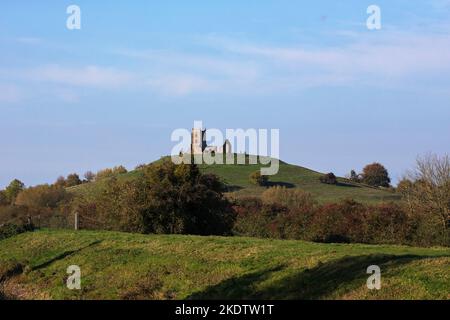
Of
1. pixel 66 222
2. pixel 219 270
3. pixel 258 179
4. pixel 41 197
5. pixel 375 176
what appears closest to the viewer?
pixel 219 270

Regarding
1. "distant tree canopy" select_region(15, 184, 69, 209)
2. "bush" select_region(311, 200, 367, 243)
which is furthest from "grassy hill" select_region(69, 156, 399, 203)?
"bush" select_region(311, 200, 367, 243)

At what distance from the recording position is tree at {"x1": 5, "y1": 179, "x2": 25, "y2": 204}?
369ft

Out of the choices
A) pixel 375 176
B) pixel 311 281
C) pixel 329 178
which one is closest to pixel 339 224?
pixel 311 281

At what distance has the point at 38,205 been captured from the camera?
89812 mm

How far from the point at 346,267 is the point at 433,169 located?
32214mm

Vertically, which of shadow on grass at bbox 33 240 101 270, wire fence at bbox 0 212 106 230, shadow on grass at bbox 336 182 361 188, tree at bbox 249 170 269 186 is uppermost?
tree at bbox 249 170 269 186

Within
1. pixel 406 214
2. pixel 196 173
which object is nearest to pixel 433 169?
pixel 406 214

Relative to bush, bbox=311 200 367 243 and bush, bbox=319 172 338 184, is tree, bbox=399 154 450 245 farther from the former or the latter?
bush, bbox=319 172 338 184

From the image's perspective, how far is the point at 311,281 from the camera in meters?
18.3

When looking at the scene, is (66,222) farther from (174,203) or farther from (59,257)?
(59,257)

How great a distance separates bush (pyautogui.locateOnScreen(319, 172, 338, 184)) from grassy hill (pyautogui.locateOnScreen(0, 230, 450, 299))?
283 ft

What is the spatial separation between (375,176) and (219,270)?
11793cm
